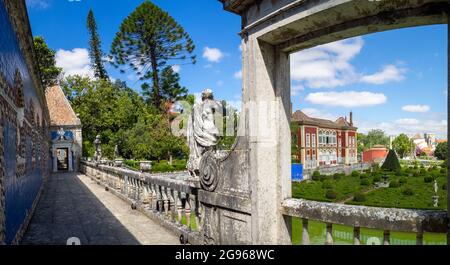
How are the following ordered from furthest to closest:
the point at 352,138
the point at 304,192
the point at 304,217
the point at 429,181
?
the point at 352,138 < the point at 429,181 < the point at 304,192 < the point at 304,217

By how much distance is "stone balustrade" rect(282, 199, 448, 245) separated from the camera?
2.71m

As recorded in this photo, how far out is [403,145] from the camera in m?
72.8

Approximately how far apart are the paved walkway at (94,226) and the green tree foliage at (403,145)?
74568 millimetres

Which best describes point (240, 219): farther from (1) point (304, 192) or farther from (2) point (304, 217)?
(1) point (304, 192)

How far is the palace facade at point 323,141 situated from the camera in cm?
4059

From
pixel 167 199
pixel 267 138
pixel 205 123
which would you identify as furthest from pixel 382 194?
pixel 267 138

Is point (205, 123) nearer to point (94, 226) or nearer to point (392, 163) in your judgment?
point (94, 226)

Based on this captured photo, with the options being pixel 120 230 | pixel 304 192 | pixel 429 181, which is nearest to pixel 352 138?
pixel 429 181

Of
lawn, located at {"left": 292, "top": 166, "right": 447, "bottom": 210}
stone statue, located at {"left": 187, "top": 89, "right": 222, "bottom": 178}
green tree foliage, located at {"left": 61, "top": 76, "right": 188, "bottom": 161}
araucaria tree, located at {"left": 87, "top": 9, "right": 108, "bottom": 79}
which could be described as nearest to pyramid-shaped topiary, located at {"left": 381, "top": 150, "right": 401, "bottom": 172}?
lawn, located at {"left": 292, "top": 166, "right": 447, "bottom": 210}

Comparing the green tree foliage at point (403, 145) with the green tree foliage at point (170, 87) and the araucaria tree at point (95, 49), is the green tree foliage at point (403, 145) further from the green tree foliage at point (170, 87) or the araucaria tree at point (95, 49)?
the araucaria tree at point (95, 49)

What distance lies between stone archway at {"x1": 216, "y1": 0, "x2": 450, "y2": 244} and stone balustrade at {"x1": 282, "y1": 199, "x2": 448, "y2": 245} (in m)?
0.38

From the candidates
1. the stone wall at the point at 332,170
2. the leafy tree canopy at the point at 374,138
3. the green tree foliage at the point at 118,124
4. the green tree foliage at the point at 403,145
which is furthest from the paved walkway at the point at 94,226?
the leafy tree canopy at the point at 374,138

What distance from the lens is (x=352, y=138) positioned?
5156cm

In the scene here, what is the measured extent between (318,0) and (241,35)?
1.19 meters
